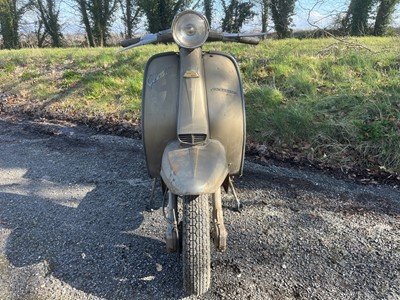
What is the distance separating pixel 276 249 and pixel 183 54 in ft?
4.55

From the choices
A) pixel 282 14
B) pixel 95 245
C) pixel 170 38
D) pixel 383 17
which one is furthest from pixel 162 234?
pixel 282 14

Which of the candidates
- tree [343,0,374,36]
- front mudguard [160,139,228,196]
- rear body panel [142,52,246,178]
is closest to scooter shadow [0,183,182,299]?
rear body panel [142,52,246,178]

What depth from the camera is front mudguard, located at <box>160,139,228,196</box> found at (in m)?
1.62

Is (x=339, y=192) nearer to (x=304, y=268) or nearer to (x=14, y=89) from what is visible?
(x=304, y=268)

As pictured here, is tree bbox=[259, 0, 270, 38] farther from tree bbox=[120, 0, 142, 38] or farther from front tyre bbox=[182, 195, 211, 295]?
front tyre bbox=[182, 195, 211, 295]

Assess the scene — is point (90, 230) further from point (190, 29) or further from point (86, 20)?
point (86, 20)

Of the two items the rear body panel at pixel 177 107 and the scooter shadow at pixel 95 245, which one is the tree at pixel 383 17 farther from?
the scooter shadow at pixel 95 245

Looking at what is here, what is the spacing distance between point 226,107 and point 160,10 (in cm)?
1584

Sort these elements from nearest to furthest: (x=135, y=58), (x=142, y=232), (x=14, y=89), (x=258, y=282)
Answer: (x=258, y=282), (x=142, y=232), (x=14, y=89), (x=135, y=58)

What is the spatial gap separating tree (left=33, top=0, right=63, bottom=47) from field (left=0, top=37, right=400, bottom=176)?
14861mm

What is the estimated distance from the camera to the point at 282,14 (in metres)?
14.6

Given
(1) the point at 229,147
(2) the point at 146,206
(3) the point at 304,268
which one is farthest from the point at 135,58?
(3) the point at 304,268

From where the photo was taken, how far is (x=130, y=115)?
4.76 m

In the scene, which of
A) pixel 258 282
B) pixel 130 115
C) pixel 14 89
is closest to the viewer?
pixel 258 282
